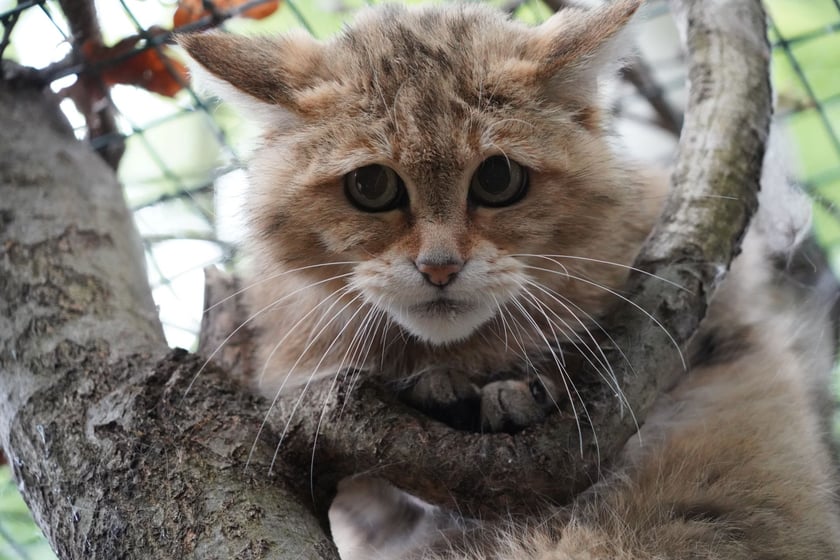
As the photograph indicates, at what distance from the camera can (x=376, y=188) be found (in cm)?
169

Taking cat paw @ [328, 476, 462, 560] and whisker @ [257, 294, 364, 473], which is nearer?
whisker @ [257, 294, 364, 473]

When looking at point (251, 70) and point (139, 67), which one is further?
point (139, 67)

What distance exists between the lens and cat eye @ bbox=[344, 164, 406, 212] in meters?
1.67

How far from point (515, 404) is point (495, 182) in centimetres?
45

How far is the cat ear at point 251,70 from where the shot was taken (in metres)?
1.74

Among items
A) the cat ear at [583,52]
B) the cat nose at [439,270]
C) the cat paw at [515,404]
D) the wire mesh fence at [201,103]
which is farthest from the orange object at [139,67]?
the cat paw at [515,404]

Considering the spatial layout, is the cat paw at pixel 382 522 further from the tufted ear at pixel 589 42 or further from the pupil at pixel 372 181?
the tufted ear at pixel 589 42

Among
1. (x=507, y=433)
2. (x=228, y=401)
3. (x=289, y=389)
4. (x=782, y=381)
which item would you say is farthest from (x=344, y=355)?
(x=782, y=381)

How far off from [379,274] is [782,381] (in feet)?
4.09

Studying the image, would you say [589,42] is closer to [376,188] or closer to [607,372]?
[376,188]

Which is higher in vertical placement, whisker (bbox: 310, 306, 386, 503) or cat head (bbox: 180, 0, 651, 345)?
cat head (bbox: 180, 0, 651, 345)

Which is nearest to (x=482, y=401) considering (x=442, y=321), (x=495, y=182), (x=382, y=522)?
(x=442, y=321)

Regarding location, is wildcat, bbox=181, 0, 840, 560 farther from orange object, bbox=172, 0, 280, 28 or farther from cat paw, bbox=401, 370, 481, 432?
orange object, bbox=172, 0, 280, 28

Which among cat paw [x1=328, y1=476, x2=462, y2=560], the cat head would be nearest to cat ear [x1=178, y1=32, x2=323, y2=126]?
the cat head
